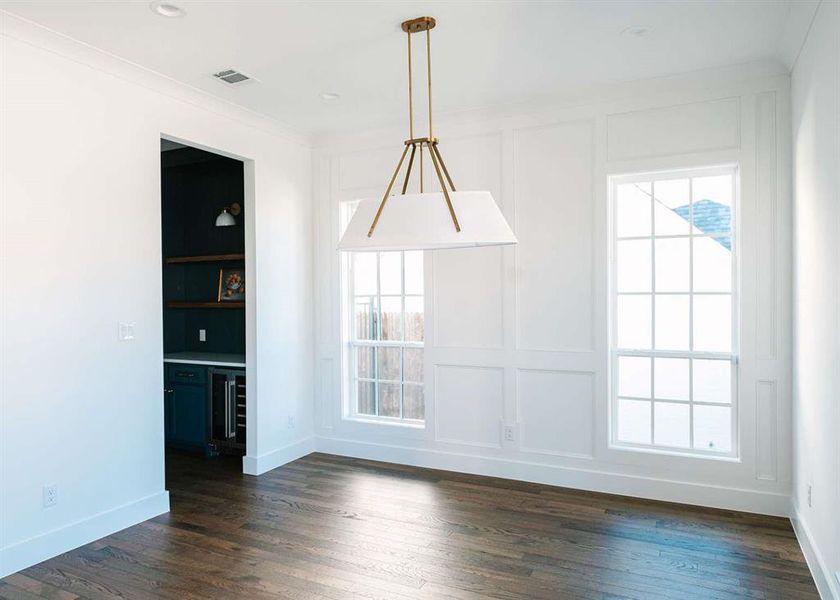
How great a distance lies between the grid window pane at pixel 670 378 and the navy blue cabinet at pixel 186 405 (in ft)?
12.1

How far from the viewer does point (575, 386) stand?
13.7 feet

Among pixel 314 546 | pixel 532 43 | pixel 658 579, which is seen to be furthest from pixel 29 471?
pixel 532 43

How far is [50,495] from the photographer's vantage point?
3105 mm

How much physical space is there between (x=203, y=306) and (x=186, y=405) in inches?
37.6

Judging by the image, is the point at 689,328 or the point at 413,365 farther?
the point at 413,365

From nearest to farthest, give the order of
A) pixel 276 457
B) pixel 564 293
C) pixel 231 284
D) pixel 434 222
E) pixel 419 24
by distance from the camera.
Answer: pixel 434 222 → pixel 419 24 → pixel 564 293 → pixel 276 457 → pixel 231 284

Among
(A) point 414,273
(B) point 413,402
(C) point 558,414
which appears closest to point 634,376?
(C) point 558,414

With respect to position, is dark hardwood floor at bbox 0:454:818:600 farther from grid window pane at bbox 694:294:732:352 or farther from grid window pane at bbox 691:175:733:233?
grid window pane at bbox 691:175:733:233

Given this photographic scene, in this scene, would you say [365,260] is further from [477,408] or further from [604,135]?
[604,135]

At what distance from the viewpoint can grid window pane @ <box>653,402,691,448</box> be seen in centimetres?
391

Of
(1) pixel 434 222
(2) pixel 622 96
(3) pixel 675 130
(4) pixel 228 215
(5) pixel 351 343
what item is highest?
(2) pixel 622 96

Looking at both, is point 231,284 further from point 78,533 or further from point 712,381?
point 712,381

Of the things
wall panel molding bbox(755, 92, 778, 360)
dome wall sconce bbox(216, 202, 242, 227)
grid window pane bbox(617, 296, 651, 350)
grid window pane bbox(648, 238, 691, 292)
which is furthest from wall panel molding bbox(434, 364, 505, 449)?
dome wall sconce bbox(216, 202, 242, 227)

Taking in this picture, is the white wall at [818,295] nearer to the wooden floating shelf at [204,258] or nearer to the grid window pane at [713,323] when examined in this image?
the grid window pane at [713,323]
